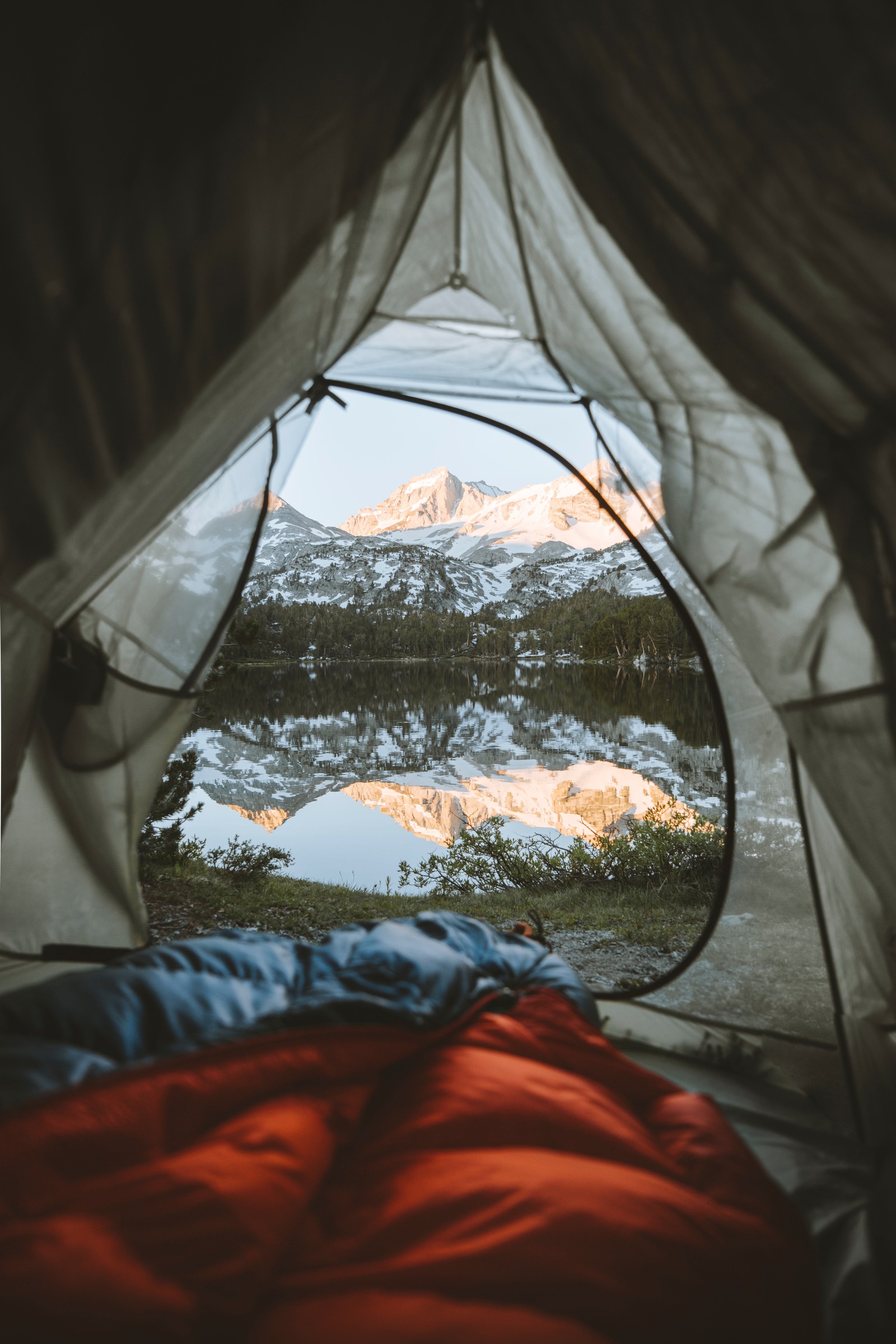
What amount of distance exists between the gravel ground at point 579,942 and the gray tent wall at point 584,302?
1572mm

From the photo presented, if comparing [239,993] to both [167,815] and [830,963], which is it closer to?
[830,963]

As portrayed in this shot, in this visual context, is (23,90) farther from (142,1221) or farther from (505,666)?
(505,666)

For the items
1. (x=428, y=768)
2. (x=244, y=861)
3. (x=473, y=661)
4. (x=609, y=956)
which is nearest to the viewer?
(x=609, y=956)

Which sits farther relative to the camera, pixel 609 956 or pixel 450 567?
pixel 450 567

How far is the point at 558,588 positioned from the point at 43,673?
4187 inches

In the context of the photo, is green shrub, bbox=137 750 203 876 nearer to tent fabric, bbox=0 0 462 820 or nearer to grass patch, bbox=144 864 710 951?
grass patch, bbox=144 864 710 951

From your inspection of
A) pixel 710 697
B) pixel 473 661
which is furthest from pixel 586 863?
pixel 473 661

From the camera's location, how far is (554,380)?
224 centimetres

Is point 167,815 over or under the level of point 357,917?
Answer: over

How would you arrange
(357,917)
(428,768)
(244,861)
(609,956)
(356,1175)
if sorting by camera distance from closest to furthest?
(356,1175) < (609,956) < (357,917) < (244,861) < (428,768)

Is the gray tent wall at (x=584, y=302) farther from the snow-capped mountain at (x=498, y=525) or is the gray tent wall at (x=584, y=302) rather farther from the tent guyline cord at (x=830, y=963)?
the snow-capped mountain at (x=498, y=525)

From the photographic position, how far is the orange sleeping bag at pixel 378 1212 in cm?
65

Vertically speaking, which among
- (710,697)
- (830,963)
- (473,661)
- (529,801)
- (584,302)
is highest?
(473,661)

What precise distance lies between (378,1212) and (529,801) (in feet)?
32.2
